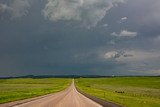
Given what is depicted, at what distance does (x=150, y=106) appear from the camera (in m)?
42.7

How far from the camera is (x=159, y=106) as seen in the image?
42688 mm

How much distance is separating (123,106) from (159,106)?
14.0ft

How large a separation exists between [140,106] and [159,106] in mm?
2249

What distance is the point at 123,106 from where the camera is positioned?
138 ft

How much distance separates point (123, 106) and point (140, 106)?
2003mm

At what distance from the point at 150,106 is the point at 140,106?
125cm

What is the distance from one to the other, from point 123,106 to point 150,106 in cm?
325

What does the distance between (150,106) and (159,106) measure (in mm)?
1025

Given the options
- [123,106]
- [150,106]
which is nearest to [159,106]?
[150,106]

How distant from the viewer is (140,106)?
42.4 m

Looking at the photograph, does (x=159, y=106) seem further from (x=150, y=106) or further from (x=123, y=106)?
(x=123, y=106)
